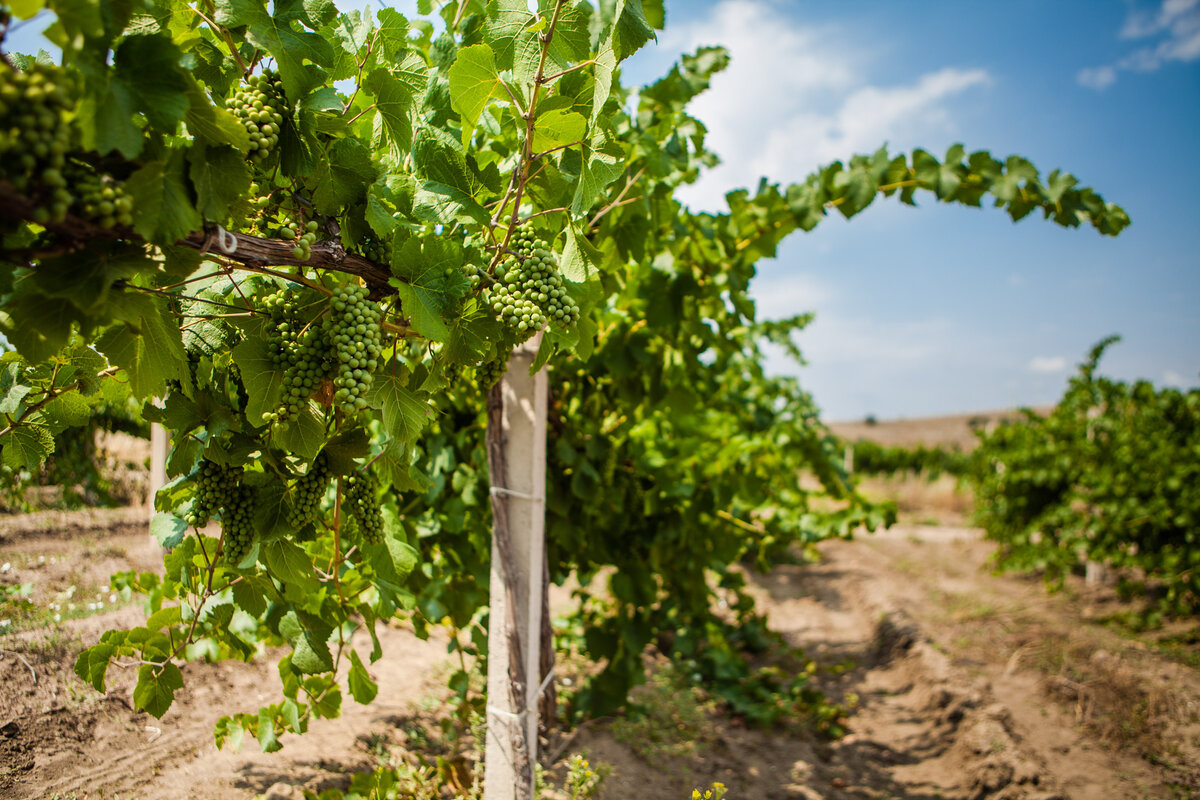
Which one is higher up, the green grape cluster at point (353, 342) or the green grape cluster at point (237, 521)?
the green grape cluster at point (353, 342)

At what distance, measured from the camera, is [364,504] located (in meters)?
1.52

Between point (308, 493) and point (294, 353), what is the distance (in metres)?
0.35

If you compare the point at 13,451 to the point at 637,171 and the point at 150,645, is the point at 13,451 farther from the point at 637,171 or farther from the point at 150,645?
the point at 637,171

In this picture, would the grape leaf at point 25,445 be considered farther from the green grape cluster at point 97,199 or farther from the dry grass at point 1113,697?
the dry grass at point 1113,697

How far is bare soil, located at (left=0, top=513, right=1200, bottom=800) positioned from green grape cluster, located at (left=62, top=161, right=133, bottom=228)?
1.93 metres

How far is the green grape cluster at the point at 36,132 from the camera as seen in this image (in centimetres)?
74

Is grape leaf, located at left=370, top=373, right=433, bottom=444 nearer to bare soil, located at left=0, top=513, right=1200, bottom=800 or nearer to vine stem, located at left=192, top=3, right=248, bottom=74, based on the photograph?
vine stem, located at left=192, top=3, right=248, bottom=74

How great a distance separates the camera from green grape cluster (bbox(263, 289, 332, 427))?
1146mm

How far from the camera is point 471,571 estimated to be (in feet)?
8.91

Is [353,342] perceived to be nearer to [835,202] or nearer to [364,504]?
[364,504]

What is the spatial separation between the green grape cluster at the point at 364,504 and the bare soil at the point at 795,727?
1.34m

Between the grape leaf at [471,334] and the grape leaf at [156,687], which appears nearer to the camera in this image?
the grape leaf at [471,334]

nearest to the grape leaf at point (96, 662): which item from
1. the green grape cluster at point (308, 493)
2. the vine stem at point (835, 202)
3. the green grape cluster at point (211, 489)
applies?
the green grape cluster at point (211, 489)

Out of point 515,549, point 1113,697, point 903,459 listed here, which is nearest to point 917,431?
point 903,459
